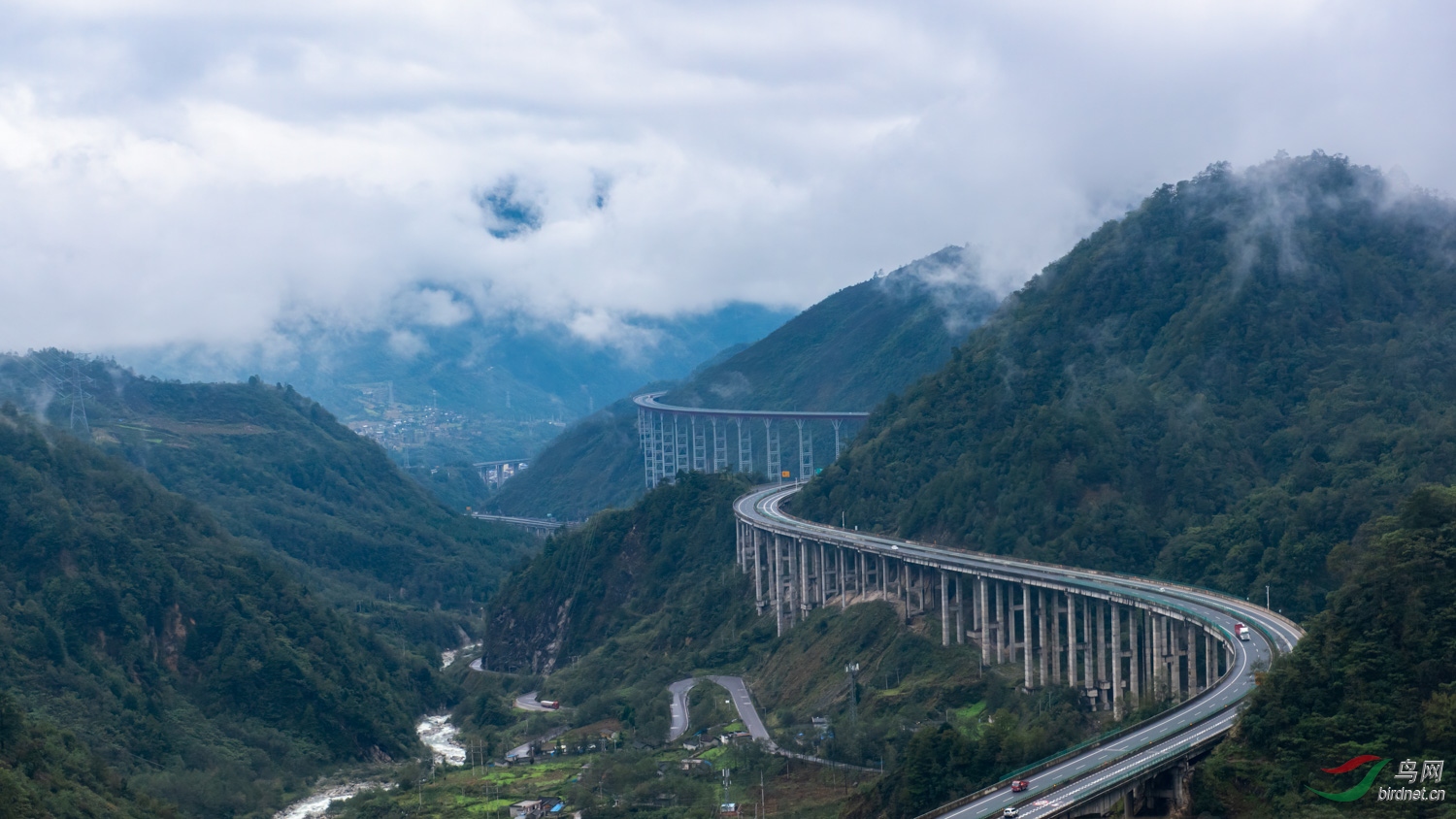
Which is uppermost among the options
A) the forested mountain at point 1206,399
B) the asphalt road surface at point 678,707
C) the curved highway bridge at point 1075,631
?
the forested mountain at point 1206,399

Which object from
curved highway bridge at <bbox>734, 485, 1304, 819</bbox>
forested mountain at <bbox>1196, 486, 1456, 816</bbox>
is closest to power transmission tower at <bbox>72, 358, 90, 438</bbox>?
curved highway bridge at <bbox>734, 485, 1304, 819</bbox>

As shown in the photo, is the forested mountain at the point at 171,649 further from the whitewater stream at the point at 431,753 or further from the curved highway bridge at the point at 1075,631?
the curved highway bridge at the point at 1075,631

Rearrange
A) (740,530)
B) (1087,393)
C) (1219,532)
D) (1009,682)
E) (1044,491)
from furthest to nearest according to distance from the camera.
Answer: (740,530), (1087,393), (1044,491), (1219,532), (1009,682)

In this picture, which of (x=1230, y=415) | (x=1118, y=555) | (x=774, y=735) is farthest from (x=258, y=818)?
(x=1230, y=415)

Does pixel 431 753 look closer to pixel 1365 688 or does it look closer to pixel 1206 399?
pixel 1206 399

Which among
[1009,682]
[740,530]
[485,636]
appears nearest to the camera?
[1009,682]

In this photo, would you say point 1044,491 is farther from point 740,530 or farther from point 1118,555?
point 740,530

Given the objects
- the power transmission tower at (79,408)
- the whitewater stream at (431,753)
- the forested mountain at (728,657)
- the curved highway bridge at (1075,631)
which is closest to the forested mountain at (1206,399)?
the curved highway bridge at (1075,631)

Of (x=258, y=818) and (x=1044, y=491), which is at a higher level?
(x=1044, y=491)
